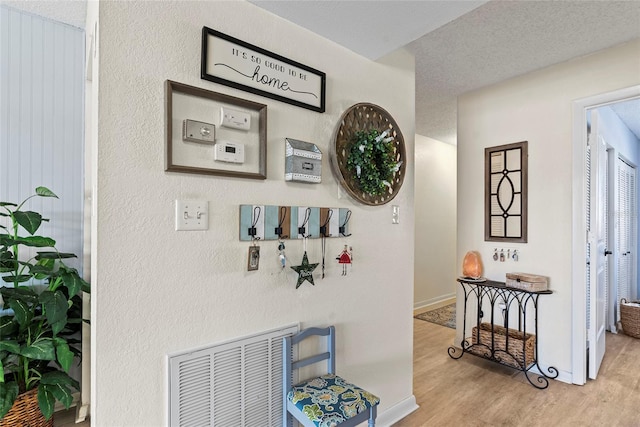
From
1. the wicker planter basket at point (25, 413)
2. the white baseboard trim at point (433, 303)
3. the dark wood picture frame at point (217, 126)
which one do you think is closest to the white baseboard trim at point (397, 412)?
the dark wood picture frame at point (217, 126)

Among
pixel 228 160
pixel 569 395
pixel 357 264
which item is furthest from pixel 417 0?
pixel 569 395

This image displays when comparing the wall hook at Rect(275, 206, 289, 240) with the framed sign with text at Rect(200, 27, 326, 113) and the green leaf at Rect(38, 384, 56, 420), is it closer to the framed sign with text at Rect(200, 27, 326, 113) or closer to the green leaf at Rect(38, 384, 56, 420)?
the framed sign with text at Rect(200, 27, 326, 113)

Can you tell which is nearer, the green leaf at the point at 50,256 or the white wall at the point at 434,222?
the green leaf at the point at 50,256

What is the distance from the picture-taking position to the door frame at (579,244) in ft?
8.09

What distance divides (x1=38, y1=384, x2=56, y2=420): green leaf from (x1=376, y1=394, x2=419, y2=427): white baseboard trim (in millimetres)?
1732

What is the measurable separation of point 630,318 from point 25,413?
513cm

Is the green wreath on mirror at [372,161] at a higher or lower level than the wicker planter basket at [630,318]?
higher

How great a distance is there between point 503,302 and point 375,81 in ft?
7.10

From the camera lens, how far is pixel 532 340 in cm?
264

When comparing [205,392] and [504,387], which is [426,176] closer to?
[504,387]

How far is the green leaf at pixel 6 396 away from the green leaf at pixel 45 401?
11 cm

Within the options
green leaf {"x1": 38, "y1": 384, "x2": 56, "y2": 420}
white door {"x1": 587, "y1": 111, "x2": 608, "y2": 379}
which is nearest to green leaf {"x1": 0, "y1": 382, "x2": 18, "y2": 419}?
green leaf {"x1": 38, "y1": 384, "x2": 56, "y2": 420}

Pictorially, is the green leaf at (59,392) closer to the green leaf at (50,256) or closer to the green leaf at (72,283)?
the green leaf at (72,283)

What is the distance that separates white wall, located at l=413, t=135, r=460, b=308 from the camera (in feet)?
15.4
